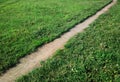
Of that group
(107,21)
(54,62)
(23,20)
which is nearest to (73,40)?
(54,62)

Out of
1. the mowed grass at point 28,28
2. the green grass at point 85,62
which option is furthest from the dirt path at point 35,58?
the green grass at point 85,62

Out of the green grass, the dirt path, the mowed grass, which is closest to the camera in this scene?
the green grass

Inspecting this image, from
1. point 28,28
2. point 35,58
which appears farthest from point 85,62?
point 28,28

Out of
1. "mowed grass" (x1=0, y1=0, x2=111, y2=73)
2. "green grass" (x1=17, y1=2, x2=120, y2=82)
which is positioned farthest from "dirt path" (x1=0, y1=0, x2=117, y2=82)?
"green grass" (x1=17, y1=2, x2=120, y2=82)

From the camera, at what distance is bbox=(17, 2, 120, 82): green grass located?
21.0 ft

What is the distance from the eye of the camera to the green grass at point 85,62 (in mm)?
→ 6387

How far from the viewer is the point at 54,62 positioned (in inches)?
291

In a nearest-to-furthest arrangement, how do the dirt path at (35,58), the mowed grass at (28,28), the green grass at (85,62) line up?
the green grass at (85,62) → the dirt path at (35,58) → the mowed grass at (28,28)

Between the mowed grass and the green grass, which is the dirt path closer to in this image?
the mowed grass

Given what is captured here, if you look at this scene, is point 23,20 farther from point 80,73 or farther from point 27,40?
point 80,73

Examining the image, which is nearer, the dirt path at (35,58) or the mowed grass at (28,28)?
the dirt path at (35,58)

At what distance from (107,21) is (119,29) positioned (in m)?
2.10

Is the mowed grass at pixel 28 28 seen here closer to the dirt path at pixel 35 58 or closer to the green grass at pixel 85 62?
the dirt path at pixel 35 58

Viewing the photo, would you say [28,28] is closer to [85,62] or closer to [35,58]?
[35,58]
